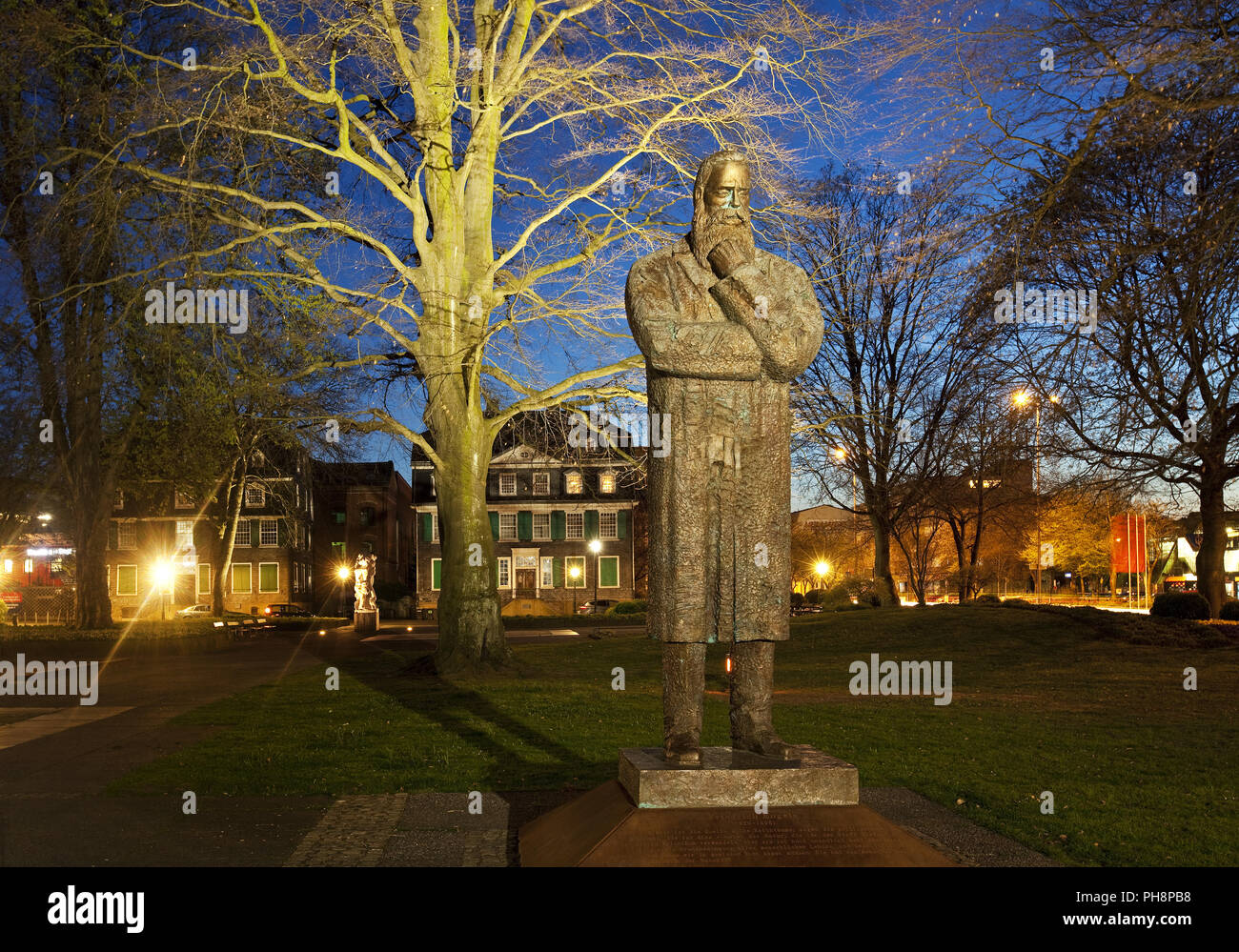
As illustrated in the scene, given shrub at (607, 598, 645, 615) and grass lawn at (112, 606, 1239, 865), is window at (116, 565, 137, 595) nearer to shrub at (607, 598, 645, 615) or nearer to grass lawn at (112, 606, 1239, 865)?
shrub at (607, 598, 645, 615)

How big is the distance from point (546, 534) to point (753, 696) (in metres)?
57.1

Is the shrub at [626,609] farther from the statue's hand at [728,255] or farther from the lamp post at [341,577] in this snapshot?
the statue's hand at [728,255]

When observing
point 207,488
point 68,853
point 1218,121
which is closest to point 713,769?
point 68,853

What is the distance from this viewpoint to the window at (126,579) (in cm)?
6481

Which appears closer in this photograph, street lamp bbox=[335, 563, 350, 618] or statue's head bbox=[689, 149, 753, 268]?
statue's head bbox=[689, 149, 753, 268]

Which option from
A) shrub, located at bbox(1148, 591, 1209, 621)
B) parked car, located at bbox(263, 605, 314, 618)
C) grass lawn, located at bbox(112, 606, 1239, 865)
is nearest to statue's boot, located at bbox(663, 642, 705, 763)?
grass lawn, located at bbox(112, 606, 1239, 865)

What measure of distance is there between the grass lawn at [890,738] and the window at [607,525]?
40.3 meters

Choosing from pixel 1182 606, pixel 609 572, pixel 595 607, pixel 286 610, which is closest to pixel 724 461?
pixel 1182 606

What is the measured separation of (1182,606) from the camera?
24.9m

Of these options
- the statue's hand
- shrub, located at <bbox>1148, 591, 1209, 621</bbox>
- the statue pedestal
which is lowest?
shrub, located at <bbox>1148, 591, 1209, 621</bbox>

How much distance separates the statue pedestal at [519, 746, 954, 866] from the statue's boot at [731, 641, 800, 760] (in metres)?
0.23

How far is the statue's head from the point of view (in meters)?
5.62

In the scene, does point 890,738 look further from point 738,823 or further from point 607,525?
point 607,525

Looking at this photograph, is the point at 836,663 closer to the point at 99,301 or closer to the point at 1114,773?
the point at 1114,773
